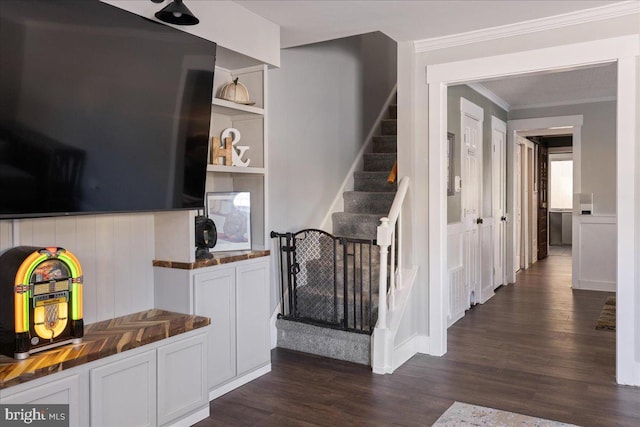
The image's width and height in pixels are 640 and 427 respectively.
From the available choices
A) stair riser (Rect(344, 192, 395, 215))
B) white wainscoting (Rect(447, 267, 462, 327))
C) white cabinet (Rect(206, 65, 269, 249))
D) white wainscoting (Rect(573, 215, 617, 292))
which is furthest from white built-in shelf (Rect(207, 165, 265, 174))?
white wainscoting (Rect(573, 215, 617, 292))

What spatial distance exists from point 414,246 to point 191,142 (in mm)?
1981

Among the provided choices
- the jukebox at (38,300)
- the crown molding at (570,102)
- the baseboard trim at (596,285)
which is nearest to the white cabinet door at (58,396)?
the jukebox at (38,300)

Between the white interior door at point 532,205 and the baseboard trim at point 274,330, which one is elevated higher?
the white interior door at point 532,205

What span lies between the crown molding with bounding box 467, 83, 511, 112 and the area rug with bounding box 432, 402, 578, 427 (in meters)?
3.66

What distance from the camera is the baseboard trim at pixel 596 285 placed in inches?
259

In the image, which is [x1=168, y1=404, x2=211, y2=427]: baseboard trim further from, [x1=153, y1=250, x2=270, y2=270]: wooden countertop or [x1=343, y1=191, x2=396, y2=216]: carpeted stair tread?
[x1=343, y1=191, x2=396, y2=216]: carpeted stair tread

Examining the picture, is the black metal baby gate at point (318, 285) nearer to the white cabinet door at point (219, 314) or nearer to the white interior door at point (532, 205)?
the white cabinet door at point (219, 314)

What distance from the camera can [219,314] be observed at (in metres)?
3.12

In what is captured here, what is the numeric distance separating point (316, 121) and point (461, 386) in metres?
2.61

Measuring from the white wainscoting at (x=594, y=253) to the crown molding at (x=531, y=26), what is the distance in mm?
4055

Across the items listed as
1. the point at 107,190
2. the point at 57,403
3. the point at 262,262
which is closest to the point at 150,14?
the point at 107,190

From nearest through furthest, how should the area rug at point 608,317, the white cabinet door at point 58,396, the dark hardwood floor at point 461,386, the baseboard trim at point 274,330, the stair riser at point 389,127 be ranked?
the white cabinet door at point 58,396 → the dark hardwood floor at point 461,386 → the baseboard trim at point 274,330 → the area rug at point 608,317 → the stair riser at point 389,127

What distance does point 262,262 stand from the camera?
347 cm

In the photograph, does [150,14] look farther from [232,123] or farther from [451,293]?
[451,293]
